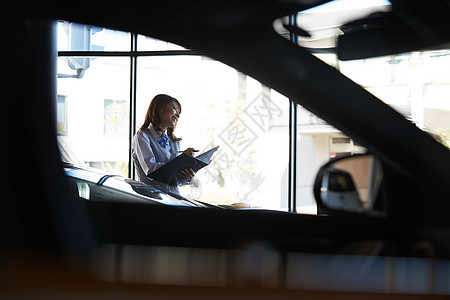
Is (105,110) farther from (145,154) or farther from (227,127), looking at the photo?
(145,154)

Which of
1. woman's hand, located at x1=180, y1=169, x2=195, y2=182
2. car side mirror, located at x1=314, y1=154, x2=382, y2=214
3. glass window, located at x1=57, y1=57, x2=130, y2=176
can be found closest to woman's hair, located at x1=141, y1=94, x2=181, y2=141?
woman's hand, located at x1=180, y1=169, x2=195, y2=182

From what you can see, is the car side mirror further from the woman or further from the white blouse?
the white blouse

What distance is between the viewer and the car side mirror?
96 centimetres

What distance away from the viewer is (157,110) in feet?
8.13

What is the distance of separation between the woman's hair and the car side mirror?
149 cm

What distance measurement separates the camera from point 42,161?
1.19 m

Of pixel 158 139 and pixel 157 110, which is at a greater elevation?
pixel 157 110

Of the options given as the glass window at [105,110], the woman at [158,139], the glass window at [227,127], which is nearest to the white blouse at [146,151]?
the woman at [158,139]

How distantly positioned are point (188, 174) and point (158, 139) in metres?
0.39

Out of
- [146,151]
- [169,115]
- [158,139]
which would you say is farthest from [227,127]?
[146,151]

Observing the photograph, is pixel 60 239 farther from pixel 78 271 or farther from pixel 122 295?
pixel 122 295

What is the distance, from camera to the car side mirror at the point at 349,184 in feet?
3.15

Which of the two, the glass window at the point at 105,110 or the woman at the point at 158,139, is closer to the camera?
the woman at the point at 158,139

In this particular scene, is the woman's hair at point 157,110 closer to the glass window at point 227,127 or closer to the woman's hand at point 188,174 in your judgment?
the woman's hand at point 188,174
